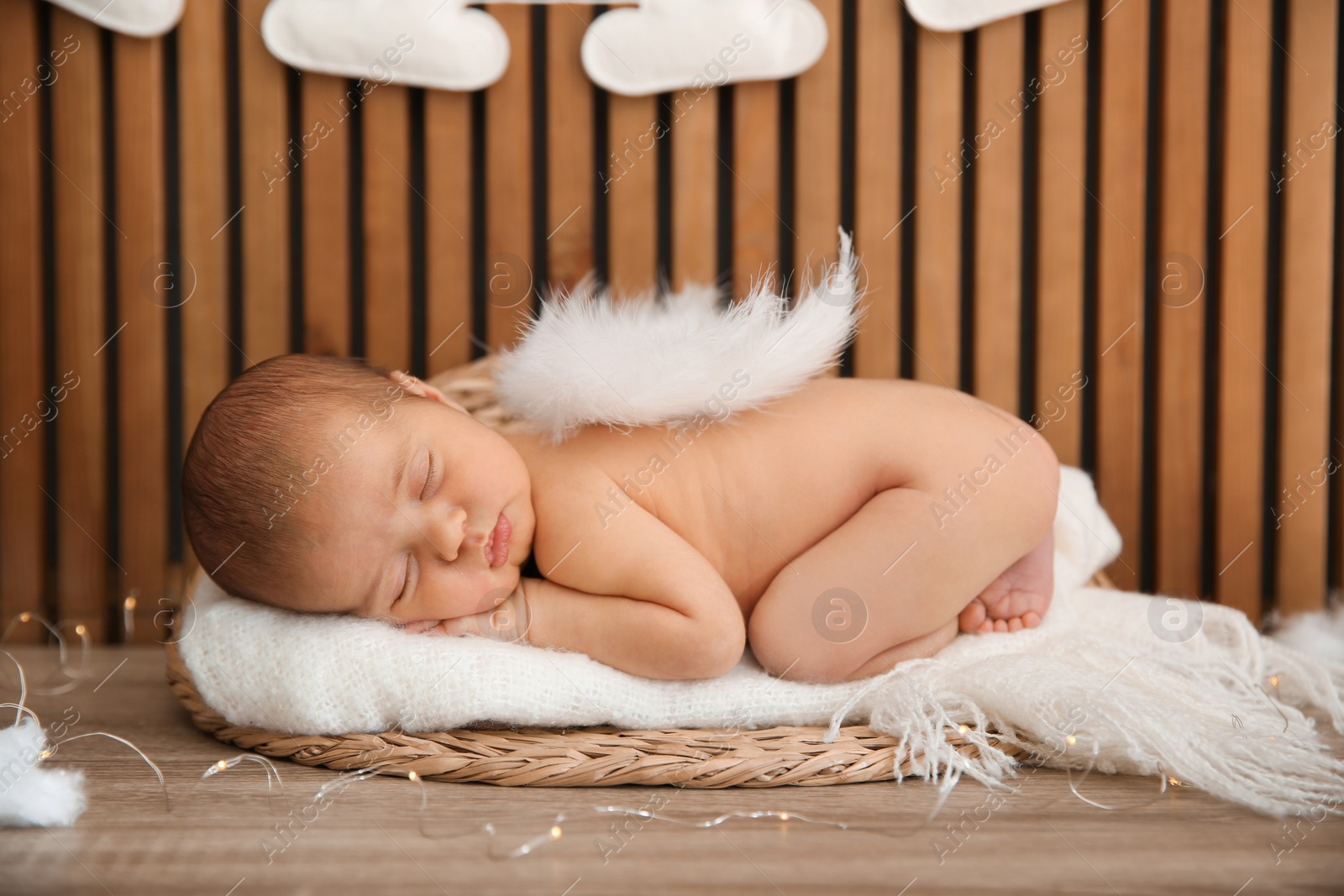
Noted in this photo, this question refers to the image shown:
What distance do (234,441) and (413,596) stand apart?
0.24 m

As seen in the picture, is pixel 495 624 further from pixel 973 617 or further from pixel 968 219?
pixel 968 219

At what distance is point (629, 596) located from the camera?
994 millimetres

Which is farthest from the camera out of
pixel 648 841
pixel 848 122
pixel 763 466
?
pixel 848 122

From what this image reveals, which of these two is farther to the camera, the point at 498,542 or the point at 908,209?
the point at 908,209

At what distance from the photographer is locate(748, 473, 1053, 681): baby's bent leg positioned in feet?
3.29

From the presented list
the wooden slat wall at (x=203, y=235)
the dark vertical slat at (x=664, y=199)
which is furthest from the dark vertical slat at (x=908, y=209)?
the wooden slat wall at (x=203, y=235)

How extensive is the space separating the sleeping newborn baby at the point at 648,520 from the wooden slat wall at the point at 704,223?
44 cm

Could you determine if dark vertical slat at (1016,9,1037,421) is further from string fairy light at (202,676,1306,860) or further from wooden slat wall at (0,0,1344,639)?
string fairy light at (202,676,1306,860)

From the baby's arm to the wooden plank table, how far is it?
149 millimetres

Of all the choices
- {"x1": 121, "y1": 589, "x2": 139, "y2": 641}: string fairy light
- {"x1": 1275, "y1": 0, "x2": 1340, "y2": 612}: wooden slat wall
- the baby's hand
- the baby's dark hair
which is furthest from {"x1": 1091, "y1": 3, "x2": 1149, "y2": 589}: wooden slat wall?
{"x1": 121, "y1": 589, "x2": 139, "y2": 641}: string fairy light

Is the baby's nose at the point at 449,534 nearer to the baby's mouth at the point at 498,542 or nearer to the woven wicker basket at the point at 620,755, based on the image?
the baby's mouth at the point at 498,542

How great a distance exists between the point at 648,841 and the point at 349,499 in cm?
44

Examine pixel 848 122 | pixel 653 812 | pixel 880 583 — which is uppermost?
pixel 848 122

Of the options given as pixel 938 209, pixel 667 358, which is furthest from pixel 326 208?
pixel 938 209
